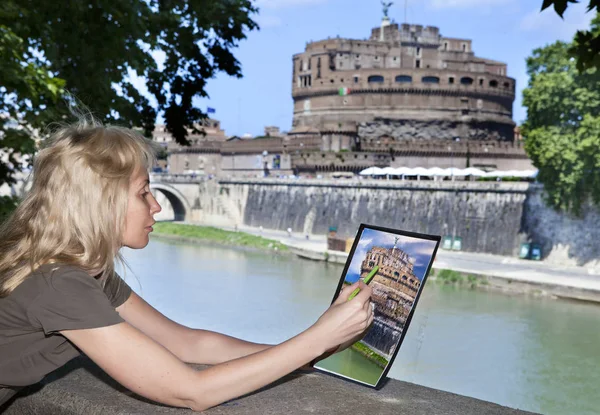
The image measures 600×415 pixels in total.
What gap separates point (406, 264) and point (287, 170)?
31.2 meters

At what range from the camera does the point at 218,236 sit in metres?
25.9

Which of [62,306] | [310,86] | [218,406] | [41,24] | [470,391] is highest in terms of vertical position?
[310,86]

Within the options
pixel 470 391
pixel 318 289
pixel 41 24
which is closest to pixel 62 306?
pixel 41 24

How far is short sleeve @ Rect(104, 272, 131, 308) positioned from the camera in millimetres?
1431

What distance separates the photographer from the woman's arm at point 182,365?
1172 millimetres

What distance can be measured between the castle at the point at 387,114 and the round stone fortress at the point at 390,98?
43mm

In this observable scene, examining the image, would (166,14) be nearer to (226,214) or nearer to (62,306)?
(62,306)

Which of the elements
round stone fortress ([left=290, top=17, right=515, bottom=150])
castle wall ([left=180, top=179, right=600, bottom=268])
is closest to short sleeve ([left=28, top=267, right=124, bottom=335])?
castle wall ([left=180, top=179, right=600, bottom=268])

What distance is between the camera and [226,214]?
31.2 m

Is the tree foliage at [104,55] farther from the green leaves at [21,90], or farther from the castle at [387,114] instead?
the castle at [387,114]

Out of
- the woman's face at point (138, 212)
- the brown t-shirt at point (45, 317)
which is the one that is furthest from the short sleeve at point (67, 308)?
the woman's face at point (138, 212)

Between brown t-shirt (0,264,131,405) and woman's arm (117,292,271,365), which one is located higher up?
brown t-shirt (0,264,131,405)

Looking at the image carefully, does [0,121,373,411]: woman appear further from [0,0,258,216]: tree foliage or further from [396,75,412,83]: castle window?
[396,75,412,83]: castle window

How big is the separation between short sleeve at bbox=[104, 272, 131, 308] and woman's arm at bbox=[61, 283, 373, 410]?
0.84 feet
